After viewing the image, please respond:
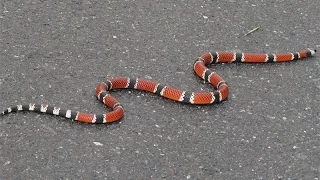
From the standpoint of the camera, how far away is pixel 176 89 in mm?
6273

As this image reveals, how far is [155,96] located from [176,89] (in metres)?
0.24

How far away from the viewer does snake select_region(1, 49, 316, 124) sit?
577cm

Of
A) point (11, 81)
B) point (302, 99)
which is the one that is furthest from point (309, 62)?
point (11, 81)

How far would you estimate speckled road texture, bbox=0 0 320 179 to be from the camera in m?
5.32

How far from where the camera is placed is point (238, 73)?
22.5ft

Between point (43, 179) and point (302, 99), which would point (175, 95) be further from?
point (43, 179)

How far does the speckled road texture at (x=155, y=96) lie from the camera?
17.5ft

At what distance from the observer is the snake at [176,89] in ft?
18.9

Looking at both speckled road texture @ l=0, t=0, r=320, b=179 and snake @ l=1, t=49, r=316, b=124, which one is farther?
snake @ l=1, t=49, r=316, b=124

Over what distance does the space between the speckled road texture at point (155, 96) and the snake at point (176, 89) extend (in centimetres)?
8

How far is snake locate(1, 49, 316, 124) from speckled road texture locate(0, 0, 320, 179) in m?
0.08

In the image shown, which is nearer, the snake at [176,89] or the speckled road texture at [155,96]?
the speckled road texture at [155,96]

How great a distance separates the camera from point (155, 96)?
6.32 m

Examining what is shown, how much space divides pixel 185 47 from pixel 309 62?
1.49 meters
